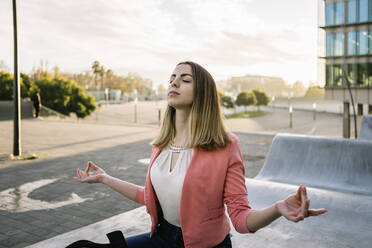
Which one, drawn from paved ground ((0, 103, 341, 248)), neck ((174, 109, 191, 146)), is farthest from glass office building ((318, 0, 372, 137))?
neck ((174, 109, 191, 146))

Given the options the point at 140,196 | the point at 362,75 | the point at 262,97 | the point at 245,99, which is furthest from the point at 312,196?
the point at 262,97

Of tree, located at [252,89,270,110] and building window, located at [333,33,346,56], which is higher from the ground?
building window, located at [333,33,346,56]

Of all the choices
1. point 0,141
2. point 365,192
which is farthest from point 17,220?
point 0,141

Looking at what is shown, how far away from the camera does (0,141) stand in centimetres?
1365

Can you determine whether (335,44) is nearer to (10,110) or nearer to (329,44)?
(329,44)

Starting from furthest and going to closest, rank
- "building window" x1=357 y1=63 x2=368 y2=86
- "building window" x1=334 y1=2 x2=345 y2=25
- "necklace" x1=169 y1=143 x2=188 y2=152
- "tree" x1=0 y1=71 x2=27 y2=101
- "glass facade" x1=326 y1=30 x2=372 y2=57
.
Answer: "building window" x1=334 y1=2 x2=345 y2=25 < "glass facade" x1=326 y1=30 x2=372 y2=57 < "building window" x1=357 y1=63 x2=368 y2=86 < "tree" x1=0 y1=71 x2=27 y2=101 < "necklace" x1=169 y1=143 x2=188 y2=152

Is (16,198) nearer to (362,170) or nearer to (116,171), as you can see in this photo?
(116,171)

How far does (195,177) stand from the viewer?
2.06 metres

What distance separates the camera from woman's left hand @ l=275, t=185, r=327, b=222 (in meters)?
1.58

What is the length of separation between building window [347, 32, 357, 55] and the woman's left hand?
41943mm

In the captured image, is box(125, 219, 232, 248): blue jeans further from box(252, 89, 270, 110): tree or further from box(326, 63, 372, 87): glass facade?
box(252, 89, 270, 110): tree

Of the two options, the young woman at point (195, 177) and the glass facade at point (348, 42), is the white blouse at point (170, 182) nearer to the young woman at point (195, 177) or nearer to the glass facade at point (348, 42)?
the young woman at point (195, 177)

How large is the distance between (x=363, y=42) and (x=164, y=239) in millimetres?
41954

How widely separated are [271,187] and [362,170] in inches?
73.7
